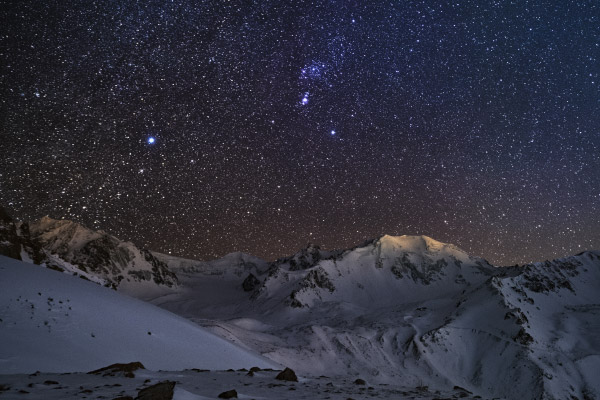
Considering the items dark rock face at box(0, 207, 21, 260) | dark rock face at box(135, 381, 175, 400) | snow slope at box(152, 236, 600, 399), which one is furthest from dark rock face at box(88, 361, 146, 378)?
dark rock face at box(0, 207, 21, 260)

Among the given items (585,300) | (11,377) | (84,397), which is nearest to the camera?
(84,397)

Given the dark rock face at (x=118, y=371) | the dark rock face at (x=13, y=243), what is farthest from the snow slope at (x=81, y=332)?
the dark rock face at (x=13, y=243)

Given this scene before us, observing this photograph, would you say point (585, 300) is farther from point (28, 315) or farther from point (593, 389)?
point (28, 315)

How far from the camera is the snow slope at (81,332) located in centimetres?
1373

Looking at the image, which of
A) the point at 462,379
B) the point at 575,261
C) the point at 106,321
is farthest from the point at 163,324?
the point at 575,261

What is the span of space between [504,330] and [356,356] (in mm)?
48589

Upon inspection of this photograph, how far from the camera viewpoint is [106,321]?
1825 centimetres

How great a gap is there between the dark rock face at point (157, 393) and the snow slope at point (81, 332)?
687 centimetres

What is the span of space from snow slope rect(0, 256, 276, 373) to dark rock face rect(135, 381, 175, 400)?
270 inches

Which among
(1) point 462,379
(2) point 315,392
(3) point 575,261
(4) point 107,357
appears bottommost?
(1) point 462,379

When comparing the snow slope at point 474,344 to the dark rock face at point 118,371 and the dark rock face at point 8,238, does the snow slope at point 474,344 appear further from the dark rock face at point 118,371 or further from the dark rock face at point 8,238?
the dark rock face at point 118,371

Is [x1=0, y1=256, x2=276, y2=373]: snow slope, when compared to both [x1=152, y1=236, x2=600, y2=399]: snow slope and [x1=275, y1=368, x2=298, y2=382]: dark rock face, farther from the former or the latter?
[x1=152, y1=236, x2=600, y2=399]: snow slope

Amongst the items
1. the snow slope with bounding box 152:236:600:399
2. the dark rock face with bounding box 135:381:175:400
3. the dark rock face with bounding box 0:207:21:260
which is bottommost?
the snow slope with bounding box 152:236:600:399

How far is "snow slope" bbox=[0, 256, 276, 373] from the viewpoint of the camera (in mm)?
13727
